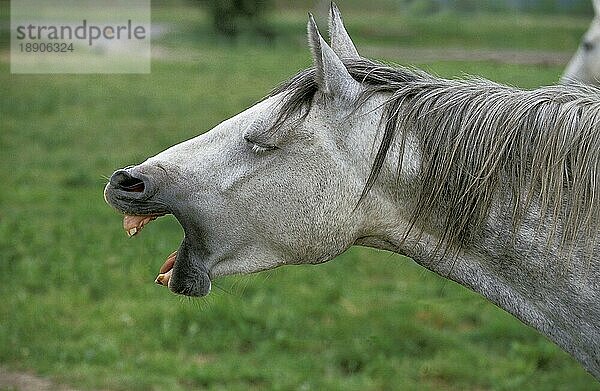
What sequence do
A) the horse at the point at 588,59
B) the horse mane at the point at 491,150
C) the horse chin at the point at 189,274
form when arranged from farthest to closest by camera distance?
1. the horse at the point at 588,59
2. the horse chin at the point at 189,274
3. the horse mane at the point at 491,150

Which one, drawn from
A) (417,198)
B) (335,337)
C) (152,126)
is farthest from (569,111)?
(152,126)

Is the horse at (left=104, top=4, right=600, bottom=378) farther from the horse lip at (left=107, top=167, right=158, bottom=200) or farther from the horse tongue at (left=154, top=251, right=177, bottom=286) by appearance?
the horse tongue at (left=154, top=251, right=177, bottom=286)

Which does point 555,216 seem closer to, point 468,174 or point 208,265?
point 468,174

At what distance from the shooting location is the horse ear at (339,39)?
2.53 metres

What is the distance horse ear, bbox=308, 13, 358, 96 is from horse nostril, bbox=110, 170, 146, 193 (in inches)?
21.7

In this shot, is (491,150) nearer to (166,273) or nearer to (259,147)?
(259,147)

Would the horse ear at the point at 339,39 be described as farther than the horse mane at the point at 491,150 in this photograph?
Yes

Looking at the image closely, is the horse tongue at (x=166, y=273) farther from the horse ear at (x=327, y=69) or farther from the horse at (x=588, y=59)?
the horse at (x=588, y=59)

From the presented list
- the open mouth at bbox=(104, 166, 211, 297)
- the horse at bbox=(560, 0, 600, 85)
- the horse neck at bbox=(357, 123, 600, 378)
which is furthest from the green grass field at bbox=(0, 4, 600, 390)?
the horse at bbox=(560, 0, 600, 85)

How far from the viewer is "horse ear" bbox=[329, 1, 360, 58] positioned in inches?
99.4

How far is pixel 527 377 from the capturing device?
16.5 feet

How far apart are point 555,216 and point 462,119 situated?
332 mm

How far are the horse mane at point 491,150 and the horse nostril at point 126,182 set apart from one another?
418 mm

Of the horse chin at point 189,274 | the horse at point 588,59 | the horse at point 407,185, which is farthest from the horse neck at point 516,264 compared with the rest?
the horse at point 588,59
